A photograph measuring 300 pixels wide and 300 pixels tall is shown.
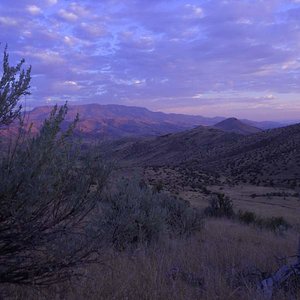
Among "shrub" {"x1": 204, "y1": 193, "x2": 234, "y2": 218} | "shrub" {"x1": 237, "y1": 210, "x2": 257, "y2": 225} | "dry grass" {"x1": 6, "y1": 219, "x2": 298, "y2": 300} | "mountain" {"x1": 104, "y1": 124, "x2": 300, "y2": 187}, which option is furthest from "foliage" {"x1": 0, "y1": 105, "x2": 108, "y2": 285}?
"shrub" {"x1": 204, "y1": 193, "x2": 234, "y2": 218}

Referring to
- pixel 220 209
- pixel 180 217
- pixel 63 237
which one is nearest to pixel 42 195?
pixel 63 237

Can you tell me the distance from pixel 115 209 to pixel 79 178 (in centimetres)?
463

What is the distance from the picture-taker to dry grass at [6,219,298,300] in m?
5.06

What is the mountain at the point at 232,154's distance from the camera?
155 ft

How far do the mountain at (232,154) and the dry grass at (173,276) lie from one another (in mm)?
1619

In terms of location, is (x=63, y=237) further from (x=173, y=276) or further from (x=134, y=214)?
(x=134, y=214)

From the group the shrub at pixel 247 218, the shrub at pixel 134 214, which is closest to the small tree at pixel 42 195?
the shrub at pixel 134 214

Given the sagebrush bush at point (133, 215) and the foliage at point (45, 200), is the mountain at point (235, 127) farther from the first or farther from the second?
the foliage at point (45, 200)

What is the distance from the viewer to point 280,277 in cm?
582

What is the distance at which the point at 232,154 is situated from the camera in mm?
67875

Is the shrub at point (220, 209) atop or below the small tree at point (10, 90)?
below

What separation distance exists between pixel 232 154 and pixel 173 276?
6302cm

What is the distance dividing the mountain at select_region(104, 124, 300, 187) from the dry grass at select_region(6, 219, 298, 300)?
162 centimetres

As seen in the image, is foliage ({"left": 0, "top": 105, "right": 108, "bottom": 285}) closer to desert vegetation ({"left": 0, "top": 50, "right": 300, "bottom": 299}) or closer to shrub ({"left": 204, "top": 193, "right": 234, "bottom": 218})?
desert vegetation ({"left": 0, "top": 50, "right": 300, "bottom": 299})
